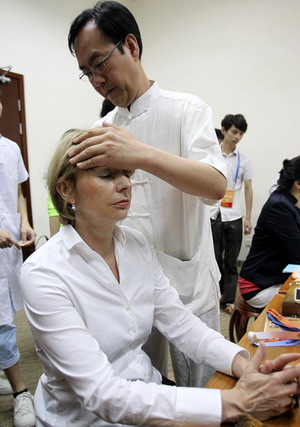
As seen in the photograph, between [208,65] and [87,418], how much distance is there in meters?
4.81

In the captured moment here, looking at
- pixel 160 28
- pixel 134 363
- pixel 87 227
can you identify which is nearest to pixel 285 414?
pixel 134 363

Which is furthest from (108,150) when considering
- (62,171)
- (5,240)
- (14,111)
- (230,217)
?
(14,111)

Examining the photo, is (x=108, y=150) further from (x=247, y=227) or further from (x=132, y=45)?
(x=247, y=227)

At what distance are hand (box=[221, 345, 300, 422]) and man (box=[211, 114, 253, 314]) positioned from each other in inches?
117

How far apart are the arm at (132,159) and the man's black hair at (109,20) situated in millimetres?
328

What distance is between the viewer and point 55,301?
931mm

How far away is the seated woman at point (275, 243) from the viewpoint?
2066 mm

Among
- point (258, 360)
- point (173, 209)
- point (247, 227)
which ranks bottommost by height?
point (247, 227)

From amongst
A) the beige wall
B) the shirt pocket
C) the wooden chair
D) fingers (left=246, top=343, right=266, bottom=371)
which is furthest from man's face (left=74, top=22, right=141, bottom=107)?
the beige wall

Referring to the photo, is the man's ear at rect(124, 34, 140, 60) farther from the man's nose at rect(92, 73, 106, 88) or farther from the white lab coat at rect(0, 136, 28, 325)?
the white lab coat at rect(0, 136, 28, 325)

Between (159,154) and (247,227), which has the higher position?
(159,154)

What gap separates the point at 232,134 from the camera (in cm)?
382

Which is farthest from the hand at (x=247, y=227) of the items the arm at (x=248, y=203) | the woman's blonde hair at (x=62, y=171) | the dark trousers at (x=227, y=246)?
the woman's blonde hair at (x=62, y=171)

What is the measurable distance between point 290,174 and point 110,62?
1367mm
